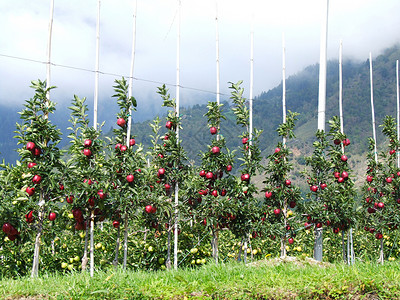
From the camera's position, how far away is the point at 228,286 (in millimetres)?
3559

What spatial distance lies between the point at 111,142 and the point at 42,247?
7.55 feet

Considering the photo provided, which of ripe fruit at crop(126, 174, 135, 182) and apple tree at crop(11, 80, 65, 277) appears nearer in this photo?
Result: apple tree at crop(11, 80, 65, 277)

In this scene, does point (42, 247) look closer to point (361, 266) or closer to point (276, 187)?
point (276, 187)

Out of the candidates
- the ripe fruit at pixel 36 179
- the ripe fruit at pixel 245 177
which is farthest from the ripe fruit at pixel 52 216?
the ripe fruit at pixel 245 177

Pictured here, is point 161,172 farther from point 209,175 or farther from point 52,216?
point 52,216

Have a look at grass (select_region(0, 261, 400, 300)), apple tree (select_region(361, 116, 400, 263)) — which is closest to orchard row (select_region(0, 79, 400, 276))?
apple tree (select_region(361, 116, 400, 263))

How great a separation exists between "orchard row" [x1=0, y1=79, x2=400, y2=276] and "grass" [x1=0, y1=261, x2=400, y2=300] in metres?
1.16

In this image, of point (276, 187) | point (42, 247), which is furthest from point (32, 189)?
point (276, 187)

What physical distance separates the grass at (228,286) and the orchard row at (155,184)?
1.16 meters

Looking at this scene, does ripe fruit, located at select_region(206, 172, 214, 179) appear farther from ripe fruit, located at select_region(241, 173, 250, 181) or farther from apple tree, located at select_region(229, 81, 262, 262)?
ripe fruit, located at select_region(241, 173, 250, 181)

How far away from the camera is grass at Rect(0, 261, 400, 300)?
10.9 ft

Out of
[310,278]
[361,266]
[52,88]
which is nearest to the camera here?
[310,278]

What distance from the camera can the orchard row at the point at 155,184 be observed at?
4742 millimetres

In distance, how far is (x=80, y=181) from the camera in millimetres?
4840
